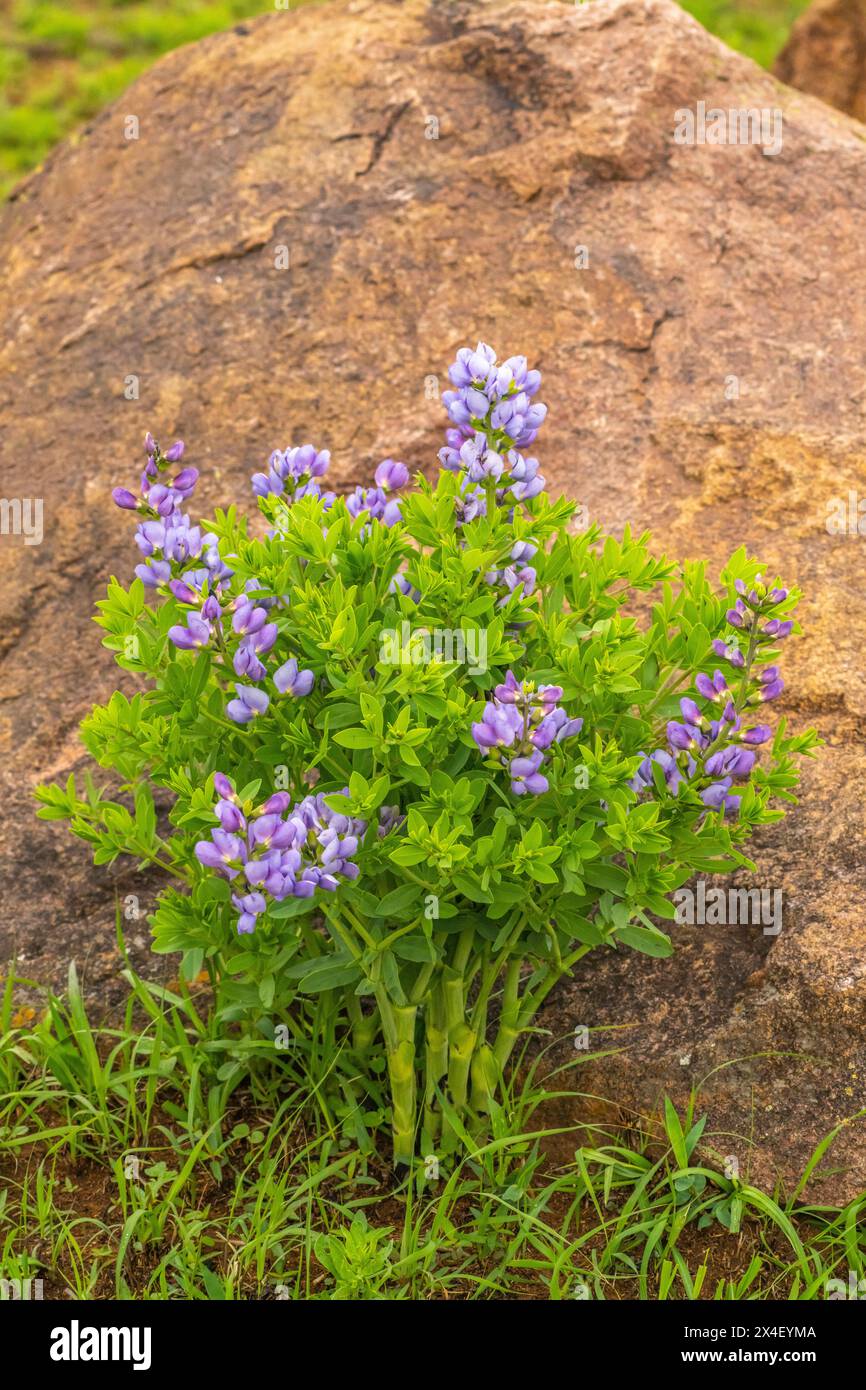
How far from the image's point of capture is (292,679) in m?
→ 3.00

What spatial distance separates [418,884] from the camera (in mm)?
2975

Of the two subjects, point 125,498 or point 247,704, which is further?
point 125,498

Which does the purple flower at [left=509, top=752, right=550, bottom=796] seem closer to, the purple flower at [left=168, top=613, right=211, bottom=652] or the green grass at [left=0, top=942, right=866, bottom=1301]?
the purple flower at [left=168, top=613, right=211, bottom=652]

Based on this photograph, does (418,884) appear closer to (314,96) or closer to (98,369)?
(98,369)

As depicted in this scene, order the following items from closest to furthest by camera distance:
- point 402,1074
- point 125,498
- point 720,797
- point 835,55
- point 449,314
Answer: point 720,797 < point 125,498 < point 402,1074 < point 449,314 < point 835,55

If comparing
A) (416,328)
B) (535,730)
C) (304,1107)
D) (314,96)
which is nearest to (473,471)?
(535,730)

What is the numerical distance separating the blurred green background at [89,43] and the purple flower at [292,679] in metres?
6.66

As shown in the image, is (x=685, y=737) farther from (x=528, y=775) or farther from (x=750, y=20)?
(x=750, y=20)

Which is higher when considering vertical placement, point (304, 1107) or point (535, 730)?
point (535, 730)

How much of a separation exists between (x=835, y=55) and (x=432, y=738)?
248 inches

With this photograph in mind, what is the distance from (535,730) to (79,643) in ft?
6.73

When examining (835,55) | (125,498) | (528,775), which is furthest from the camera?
(835,55)

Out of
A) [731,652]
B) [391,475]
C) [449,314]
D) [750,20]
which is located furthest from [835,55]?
[731,652]

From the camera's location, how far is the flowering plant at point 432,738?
287 cm
